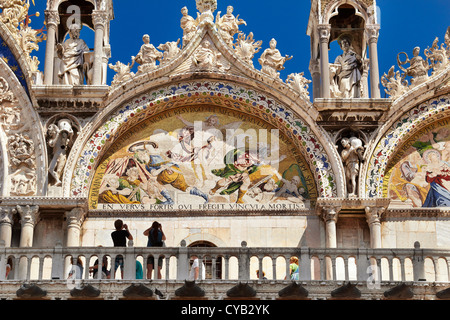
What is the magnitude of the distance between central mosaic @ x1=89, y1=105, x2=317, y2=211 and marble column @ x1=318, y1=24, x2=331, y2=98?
1.10m

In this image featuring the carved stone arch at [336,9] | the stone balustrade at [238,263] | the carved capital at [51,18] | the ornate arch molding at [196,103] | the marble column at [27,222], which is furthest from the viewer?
the carved stone arch at [336,9]

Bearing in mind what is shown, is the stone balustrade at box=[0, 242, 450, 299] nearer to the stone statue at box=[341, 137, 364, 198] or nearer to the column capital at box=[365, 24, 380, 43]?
the stone statue at box=[341, 137, 364, 198]

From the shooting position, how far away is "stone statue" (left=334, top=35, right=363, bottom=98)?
2062 centimetres

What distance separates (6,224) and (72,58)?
3.19m

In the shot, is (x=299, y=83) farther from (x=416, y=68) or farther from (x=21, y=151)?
(x=21, y=151)

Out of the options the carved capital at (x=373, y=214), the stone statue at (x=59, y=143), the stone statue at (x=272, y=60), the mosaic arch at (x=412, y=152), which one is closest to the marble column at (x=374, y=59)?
the mosaic arch at (x=412, y=152)

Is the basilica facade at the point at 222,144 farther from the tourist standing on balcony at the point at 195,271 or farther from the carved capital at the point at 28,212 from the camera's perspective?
the tourist standing on balcony at the point at 195,271

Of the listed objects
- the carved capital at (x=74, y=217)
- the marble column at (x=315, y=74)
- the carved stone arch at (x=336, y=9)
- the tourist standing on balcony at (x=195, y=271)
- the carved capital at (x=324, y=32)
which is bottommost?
the tourist standing on balcony at (x=195, y=271)

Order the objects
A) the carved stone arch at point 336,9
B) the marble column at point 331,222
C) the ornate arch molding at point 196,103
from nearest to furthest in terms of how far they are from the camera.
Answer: the marble column at point 331,222 < the ornate arch molding at point 196,103 < the carved stone arch at point 336,9

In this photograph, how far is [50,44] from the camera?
20625 millimetres

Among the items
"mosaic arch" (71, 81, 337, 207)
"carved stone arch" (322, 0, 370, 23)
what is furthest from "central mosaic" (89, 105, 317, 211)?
"carved stone arch" (322, 0, 370, 23)

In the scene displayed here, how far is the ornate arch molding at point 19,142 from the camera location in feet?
65.0

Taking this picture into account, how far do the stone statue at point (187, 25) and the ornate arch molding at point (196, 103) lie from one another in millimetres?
779
